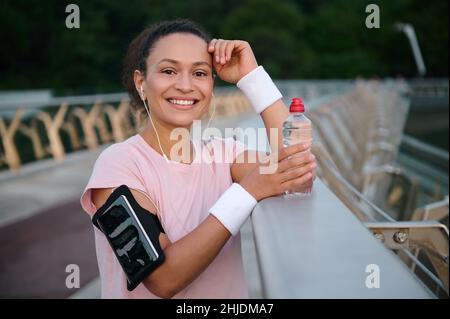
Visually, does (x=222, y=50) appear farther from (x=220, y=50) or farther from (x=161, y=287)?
(x=161, y=287)

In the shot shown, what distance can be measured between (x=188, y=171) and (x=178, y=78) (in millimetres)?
286

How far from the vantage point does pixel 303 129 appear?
1771 millimetres

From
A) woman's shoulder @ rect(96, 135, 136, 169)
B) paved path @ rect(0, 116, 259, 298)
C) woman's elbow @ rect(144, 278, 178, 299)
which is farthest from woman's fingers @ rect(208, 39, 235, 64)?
paved path @ rect(0, 116, 259, 298)

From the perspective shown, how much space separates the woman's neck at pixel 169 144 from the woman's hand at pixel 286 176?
1.24 ft

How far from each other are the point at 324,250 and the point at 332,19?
76.3 meters

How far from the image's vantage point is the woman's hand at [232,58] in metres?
2.01

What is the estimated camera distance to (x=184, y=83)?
6.34ft

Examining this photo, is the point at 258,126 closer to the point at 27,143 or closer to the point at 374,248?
the point at 374,248

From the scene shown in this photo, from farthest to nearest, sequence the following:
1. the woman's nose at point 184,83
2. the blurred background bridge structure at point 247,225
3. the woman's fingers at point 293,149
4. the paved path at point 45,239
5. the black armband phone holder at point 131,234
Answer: the paved path at point 45,239 < the blurred background bridge structure at point 247,225 < the woman's nose at point 184,83 < the woman's fingers at point 293,149 < the black armband phone holder at point 131,234

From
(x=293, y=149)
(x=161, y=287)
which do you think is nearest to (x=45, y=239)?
(x=161, y=287)

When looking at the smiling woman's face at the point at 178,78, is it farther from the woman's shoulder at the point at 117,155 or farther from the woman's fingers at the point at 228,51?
the woman's shoulder at the point at 117,155

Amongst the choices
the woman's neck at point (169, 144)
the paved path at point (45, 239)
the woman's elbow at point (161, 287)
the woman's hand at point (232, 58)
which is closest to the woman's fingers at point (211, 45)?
the woman's hand at point (232, 58)

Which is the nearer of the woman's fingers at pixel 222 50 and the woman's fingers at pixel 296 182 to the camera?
the woman's fingers at pixel 296 182

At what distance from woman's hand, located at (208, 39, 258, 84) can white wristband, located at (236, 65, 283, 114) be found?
3cm
